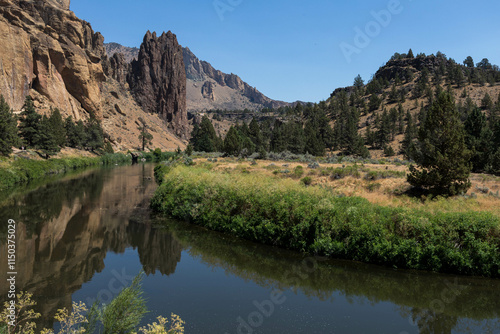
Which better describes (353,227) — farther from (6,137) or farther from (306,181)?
(6,137)

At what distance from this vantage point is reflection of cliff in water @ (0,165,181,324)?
12094mm

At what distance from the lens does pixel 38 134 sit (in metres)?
54.9

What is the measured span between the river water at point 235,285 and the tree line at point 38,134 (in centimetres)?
3212

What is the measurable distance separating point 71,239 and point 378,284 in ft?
54.3

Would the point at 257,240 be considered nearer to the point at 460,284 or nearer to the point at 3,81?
the point at 460,284

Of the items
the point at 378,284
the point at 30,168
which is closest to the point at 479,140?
the point at 378,284

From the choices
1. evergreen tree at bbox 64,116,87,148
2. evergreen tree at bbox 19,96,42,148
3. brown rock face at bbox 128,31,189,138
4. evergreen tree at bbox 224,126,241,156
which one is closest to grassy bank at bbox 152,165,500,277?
evergreen tree at bbox 224,126,241,156

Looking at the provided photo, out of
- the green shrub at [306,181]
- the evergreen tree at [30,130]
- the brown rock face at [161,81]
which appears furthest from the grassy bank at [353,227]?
the brown rock face at [161,81]

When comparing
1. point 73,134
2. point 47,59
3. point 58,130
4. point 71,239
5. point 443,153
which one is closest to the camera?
point 71,239

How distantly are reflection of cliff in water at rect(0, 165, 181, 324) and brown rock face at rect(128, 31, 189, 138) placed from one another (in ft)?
500

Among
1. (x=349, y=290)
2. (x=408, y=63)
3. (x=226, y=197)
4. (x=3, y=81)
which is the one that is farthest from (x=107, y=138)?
(x=408, y=63)

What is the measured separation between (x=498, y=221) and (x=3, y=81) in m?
89.6

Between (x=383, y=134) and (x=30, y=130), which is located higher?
(x=383, y=134)

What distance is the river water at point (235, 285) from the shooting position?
32.9ft
